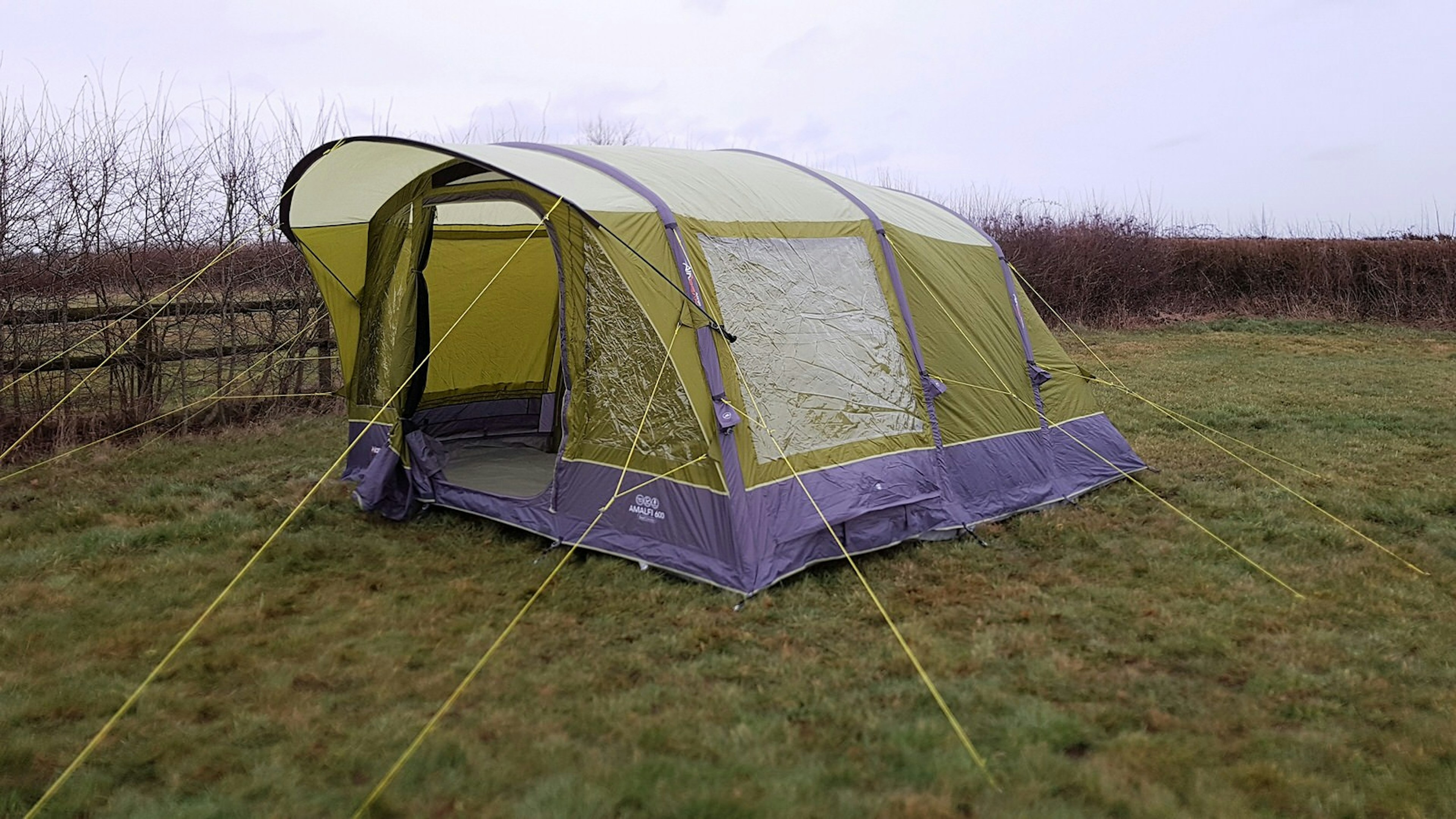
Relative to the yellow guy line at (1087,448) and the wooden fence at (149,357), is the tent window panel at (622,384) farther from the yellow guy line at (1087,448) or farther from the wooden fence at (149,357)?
the wooden fence at (149,357)

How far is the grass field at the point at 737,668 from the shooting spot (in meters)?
3.02

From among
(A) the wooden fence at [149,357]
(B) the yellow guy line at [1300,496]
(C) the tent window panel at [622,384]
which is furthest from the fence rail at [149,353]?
(B) the yellow guy line at [1300,496]

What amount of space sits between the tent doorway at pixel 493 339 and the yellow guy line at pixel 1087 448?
262 centimetres

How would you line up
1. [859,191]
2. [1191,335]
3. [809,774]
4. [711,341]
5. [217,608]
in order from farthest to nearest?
[1191,335] < [859,191] < [711,341] < [217,608] < [809,774]

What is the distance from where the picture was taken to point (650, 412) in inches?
191

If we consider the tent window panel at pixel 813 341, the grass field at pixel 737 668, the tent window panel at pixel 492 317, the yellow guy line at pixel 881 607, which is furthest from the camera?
the tent window panel at pixel 492 317

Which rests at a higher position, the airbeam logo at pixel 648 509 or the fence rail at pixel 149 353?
the fence rail at pixel 149 353

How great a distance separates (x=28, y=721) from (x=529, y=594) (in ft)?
6.29

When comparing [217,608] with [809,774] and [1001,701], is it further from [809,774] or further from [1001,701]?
[1001,701]

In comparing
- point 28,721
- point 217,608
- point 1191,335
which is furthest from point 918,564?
point 1191,335

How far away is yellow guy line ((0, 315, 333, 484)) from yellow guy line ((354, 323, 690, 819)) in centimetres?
323

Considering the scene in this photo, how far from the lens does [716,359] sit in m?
4.74

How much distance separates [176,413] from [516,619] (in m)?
5.29

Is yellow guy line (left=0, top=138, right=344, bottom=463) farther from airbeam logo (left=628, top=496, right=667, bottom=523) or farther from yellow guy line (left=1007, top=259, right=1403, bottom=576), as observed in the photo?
yellow guy line (left=1007, top=259, right=1403, bottom=576)
